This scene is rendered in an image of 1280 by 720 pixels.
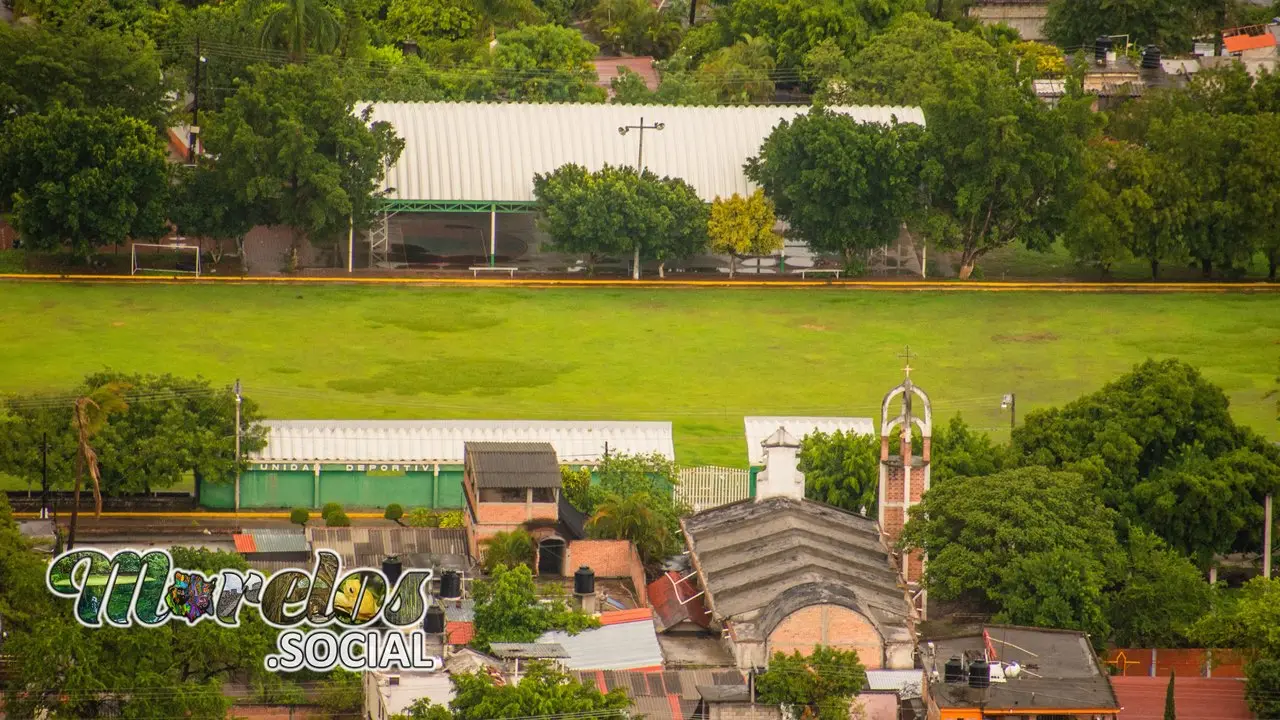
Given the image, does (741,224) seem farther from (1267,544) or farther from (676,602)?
(676,602)

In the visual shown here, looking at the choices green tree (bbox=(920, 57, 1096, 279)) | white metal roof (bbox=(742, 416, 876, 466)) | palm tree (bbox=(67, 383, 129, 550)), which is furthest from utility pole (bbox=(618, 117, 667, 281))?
palm tree (bbox=(67, 383, 129, 550))

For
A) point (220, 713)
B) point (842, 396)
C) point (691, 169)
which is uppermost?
point (691, 169)

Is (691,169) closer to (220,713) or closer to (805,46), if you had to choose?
(805,46)

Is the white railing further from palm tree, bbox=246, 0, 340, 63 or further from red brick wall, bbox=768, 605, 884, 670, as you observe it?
palm tree, bbox=246, 0, 340, 63

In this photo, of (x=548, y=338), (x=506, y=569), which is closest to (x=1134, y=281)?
(x=548, y=338)

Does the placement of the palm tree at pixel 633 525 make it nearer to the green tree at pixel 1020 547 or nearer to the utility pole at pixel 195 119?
the green tree at pixel 1020 547
